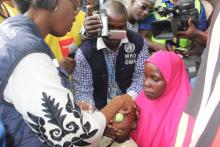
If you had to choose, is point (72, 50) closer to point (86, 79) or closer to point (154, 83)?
point (86, 79)

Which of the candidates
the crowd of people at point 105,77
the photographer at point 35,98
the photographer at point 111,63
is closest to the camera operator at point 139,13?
the crowd of people at point 105,77

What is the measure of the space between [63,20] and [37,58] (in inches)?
9.9

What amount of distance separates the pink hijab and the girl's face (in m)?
0.03

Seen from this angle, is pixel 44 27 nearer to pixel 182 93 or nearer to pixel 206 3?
pixel 182 93

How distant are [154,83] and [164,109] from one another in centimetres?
17

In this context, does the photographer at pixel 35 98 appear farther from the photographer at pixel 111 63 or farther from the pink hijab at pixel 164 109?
the photographer at pixel 111 63

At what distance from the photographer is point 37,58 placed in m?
1.20

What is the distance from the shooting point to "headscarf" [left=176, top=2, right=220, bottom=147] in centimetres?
62

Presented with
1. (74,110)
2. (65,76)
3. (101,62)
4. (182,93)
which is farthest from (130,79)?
(74,110)

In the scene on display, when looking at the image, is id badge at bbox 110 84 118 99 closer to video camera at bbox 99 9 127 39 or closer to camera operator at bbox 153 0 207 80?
video camera at bbox 99 9 127 39

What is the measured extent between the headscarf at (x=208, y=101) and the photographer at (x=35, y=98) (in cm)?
54

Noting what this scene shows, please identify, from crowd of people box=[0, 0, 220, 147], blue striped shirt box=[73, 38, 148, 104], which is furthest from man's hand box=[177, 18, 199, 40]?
blue striped shirt box=[73, 38, 148, 104]

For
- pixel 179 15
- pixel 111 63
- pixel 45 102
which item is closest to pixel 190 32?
pixel 179 15

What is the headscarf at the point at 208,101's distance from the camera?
0.62 m
